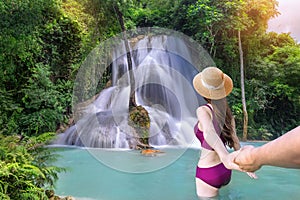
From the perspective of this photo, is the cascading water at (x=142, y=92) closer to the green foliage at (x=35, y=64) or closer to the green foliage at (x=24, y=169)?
the green foliage at (x=35, y=64)

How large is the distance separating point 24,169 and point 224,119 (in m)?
1.41

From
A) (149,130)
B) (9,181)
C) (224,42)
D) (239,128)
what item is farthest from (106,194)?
(224,42)

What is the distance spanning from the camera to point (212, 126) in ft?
4.65

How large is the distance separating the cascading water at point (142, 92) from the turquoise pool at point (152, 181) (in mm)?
1904

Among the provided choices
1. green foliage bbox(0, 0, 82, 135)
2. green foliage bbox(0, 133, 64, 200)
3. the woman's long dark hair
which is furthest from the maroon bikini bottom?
green foliage bbox(0, 0, 82, 135)

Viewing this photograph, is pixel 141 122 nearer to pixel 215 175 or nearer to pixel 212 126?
pixel 215 175

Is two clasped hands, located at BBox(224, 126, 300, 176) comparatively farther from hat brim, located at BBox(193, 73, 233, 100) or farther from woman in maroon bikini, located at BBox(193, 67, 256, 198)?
hat brim, located at BBox(193, 73, 233, 100)

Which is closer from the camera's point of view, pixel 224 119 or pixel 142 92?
pixel 224 119

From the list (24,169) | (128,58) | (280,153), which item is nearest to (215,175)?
(280,153)

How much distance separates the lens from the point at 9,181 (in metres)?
1.93

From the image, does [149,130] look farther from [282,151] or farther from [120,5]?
[282,151]

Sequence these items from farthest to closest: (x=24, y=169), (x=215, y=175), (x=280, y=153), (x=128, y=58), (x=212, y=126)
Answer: (x=128, y=58)
(x=24, y=169)
(x=215, y=175)
(x=212, y=126)
(x=280, y=153)

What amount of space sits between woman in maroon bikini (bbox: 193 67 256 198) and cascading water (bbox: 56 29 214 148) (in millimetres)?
5160

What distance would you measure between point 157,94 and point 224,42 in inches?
162
